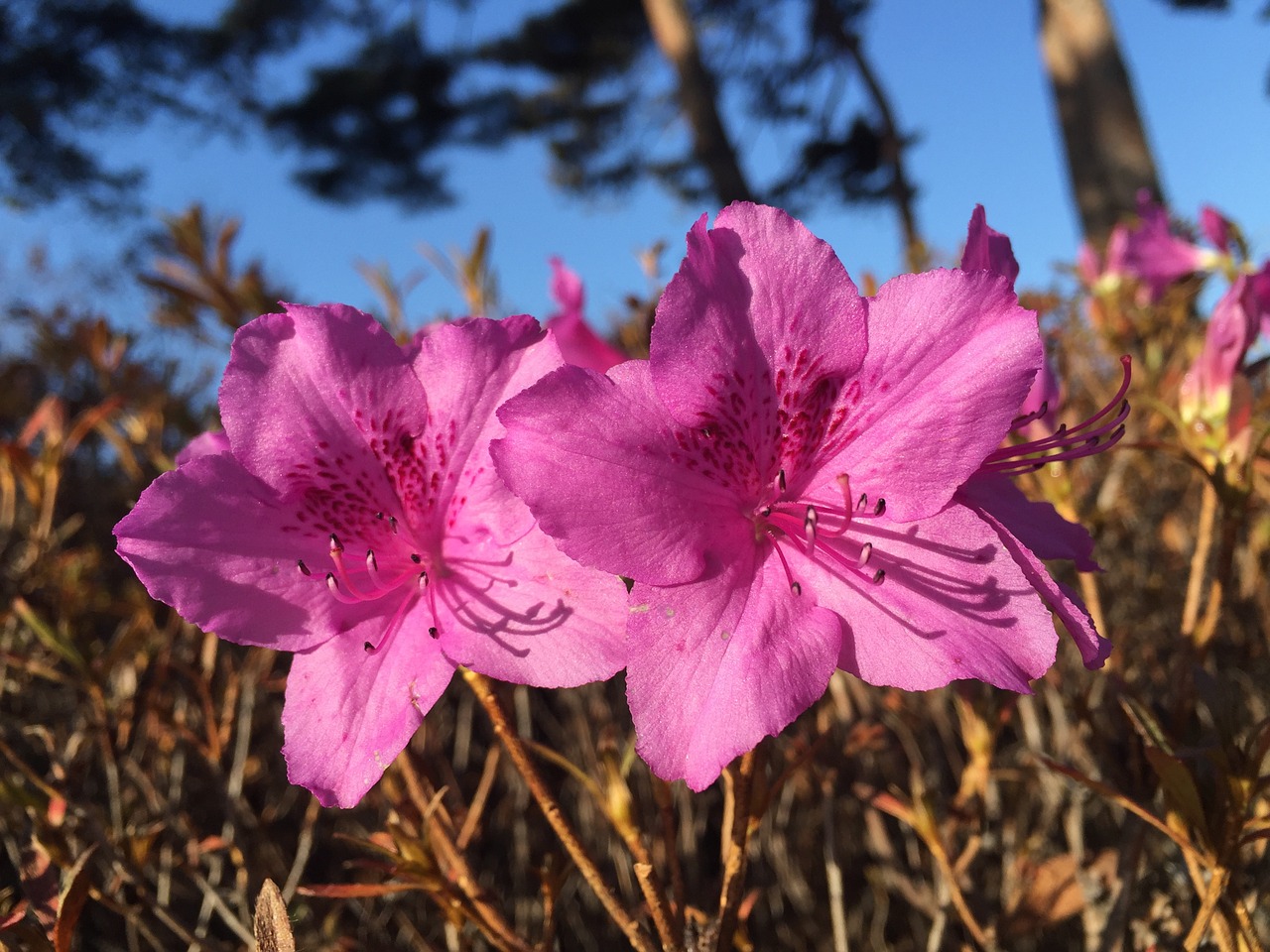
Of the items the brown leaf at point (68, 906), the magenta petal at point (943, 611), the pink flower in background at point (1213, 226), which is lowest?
the brown leaf at point (68, 906)

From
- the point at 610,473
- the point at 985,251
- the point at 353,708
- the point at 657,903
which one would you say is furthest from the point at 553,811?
the point at 985,251

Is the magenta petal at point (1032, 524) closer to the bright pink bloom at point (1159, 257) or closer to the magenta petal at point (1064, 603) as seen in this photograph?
the magenta petal at point (1064, 603)

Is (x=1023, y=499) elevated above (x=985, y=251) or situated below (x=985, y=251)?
below

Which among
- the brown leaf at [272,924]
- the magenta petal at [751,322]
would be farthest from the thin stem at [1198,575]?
the brown leaf at [272,924]

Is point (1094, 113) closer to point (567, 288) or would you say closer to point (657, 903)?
point (567, 288)

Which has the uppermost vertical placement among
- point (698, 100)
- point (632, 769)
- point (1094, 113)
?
point (1094, 113)

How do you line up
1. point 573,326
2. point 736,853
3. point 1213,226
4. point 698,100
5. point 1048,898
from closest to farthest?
point 736,853, point 1048,898, point 573,326, point 1213,226, point 698,100

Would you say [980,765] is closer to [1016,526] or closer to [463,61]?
[1016,526]
